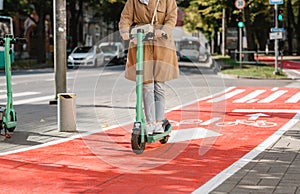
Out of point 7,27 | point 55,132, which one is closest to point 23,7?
point 7,27

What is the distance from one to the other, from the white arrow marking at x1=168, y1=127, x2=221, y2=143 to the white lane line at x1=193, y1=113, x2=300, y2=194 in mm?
954

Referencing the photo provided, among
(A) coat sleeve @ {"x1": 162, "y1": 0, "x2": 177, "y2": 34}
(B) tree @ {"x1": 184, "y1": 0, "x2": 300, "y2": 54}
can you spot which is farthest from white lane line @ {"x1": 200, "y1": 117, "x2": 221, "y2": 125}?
(B) tree @ {"x1": 184, "y1": 0, "x2": 300, "y2": 54}

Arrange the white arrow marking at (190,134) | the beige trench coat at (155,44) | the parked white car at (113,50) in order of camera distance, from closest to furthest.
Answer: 1. the beige trench coat at (155,44)
2. the white arrow marking at (190,134)
3. the parked white car at (113,50)

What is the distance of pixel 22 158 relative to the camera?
7496 mm

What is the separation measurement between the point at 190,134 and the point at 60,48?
205 inches

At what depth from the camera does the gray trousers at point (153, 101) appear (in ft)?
25.8

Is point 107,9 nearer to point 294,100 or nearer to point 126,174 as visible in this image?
point 294,100

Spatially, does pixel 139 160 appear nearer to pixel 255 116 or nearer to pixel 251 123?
pixel 251 123

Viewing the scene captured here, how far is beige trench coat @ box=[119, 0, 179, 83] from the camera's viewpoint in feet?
25.5

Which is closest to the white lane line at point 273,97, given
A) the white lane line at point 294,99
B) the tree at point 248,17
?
the white lane line at point 294,99

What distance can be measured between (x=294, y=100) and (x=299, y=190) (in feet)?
33.9

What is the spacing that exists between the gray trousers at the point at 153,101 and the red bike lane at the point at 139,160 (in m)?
0.42

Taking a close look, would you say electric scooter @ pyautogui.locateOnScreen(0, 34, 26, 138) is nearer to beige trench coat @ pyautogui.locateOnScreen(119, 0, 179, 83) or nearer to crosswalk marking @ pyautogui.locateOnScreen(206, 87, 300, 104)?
beige trench coat @ pyautogui.locateOnScreen(119, 0, 179, 83)

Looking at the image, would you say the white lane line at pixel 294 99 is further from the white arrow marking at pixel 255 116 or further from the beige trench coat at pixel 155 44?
the beige trench coat at pixel 155 44
